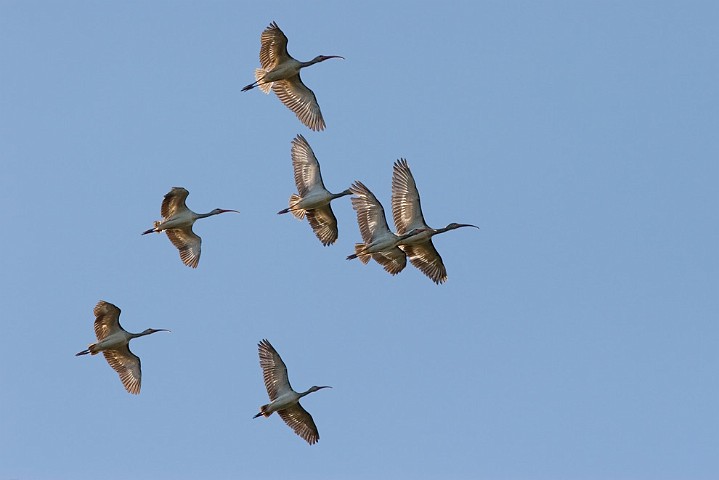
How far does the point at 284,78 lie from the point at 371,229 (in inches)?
222

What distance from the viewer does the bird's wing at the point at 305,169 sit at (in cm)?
5328

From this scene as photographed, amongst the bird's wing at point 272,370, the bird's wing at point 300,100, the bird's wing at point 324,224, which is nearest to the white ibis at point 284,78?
the bird's wing at point 300,100

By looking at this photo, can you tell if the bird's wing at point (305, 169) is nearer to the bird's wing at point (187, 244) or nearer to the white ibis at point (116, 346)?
the bird's wing at point (187, 244)

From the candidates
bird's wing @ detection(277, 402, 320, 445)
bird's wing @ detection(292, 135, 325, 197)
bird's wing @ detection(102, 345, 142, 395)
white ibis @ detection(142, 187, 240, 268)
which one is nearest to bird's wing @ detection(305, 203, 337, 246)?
bird's wing @ detection(292, 135, 325, 197)

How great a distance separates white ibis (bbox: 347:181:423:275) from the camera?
5216 cm

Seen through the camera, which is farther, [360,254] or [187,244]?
[187,244]

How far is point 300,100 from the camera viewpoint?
178 feet

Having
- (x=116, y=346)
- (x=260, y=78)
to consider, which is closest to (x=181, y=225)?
(x=116, y=346)

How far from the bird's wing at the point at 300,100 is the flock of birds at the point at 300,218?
0.03 m

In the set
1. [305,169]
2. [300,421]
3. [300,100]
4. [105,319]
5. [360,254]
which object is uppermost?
[300,100]

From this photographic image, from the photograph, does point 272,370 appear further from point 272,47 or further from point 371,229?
point 272,47

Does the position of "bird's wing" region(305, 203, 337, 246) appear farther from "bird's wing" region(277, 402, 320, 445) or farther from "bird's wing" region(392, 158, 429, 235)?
"bird's wing" region(277, 402, 320, 445)

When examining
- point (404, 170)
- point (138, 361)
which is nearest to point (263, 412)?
point (138, 361)

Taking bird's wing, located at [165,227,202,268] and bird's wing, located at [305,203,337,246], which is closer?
bird's wing, located at [305,203,337,246]
